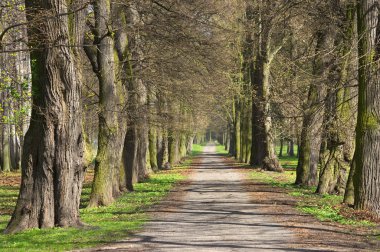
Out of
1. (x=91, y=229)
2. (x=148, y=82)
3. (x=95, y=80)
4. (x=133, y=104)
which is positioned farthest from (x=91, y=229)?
(x=95, y=80)

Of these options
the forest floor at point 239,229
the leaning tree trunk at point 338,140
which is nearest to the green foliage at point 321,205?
the forest floor at point 239,229

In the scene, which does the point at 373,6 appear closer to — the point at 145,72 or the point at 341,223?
the point at 341,223

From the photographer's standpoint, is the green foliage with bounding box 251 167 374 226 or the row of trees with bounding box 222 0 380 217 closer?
the green foliage with bounding box 251 167 374 226

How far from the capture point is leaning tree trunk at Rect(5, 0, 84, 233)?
12.6 metres

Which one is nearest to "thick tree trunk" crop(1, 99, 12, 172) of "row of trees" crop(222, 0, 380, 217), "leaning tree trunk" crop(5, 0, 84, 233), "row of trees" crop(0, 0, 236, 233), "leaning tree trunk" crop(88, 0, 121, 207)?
"row of trees" crop(0, 0, 236, 233)

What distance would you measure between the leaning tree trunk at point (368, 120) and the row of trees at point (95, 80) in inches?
216

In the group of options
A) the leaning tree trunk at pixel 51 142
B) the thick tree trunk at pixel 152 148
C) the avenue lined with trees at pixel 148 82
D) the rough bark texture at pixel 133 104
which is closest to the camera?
the leaning tree trunk at pixel 51 142

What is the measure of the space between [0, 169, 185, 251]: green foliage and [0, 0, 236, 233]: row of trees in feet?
2.15

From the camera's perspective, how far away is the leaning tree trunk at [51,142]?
12.6 meters

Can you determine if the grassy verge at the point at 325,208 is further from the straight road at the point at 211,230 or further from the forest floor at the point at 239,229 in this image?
the straight road at the point at 211,230

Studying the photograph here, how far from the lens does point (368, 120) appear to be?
14.1 metres

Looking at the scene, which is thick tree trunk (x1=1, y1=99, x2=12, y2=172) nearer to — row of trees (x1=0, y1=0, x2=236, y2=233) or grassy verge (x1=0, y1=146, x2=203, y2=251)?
row of trees (x1=0, y1=0, x2=236, y2=233)

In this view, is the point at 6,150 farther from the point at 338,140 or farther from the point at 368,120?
the point at 368,120

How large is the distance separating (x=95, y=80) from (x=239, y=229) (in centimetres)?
1641
